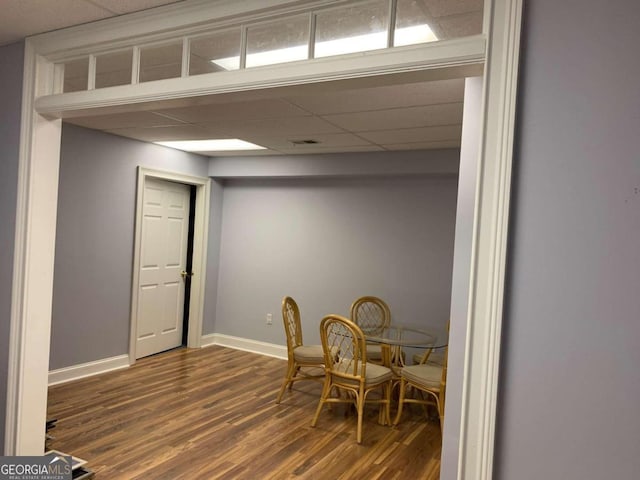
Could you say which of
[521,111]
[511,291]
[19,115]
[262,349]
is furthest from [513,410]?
[262,349]

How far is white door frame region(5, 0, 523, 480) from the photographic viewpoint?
1.37m

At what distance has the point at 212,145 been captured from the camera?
17.0ft

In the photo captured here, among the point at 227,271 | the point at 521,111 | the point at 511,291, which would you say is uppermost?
the point at 521,111

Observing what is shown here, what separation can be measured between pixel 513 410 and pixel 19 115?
271cm

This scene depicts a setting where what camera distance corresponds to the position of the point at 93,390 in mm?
4199

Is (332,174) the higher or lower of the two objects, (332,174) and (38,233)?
the higher

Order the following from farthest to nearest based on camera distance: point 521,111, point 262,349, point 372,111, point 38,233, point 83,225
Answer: point 262,349 → point 83,225 → point 372,111 → point 38,233 → point 521,111

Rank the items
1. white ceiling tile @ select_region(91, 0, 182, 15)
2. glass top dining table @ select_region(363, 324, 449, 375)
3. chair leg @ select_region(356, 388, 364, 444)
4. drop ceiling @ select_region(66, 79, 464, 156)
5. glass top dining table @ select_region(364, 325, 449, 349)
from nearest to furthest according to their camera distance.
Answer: white ceiling tile @ select_region(91, 0, 182, 15)
drop ceiling @ select_region(66, 79, 464, 156)
chair leg @ select_region(356, 388, 364, 444)
glass top dining table @ select_region(364, 325, 449, 349)
glass top dining table @ select_region(363, 324, 449, 375)

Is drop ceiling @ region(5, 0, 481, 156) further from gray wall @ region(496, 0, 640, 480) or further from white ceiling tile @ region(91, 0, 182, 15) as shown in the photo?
gray wall @ region(496, 0, 640, 480)

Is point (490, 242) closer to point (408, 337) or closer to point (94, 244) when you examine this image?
point (408, 337)

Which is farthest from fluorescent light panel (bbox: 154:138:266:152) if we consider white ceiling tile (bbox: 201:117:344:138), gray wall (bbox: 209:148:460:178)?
white ceiling tile (bbox: 201:117:344:138)

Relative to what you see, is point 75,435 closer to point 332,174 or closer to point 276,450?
point 276,450

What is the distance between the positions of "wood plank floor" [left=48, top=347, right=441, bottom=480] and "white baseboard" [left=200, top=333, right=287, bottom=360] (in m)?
0.85

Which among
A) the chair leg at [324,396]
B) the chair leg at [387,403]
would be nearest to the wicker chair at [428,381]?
the chair leg at [387,403]
